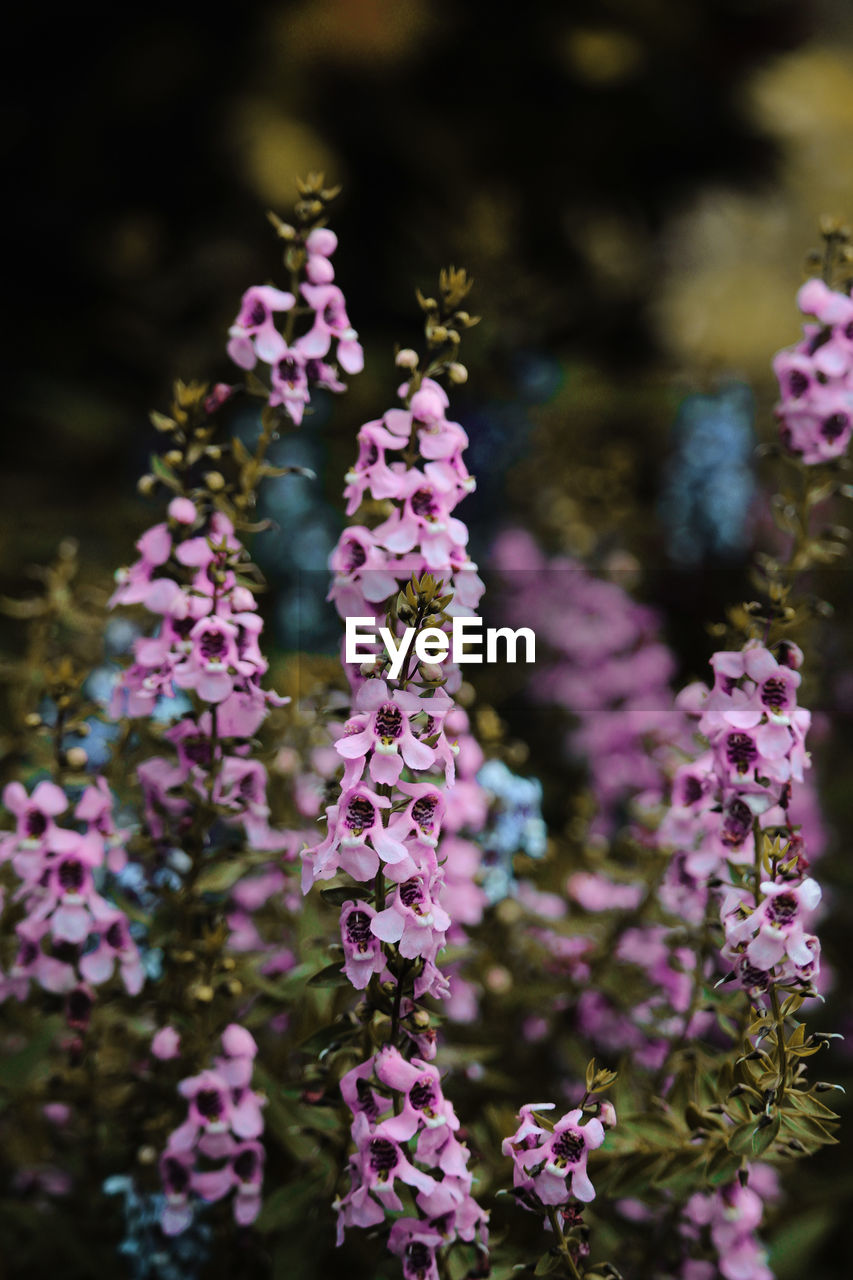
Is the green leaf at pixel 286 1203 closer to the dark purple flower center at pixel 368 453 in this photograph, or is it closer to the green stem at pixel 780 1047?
the green stem at pixel 780 1047

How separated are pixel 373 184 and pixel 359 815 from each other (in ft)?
12.4

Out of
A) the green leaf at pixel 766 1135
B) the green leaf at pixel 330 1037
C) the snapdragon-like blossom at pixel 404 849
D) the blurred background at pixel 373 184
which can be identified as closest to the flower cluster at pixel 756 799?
the green leaf at pixel 766 1135

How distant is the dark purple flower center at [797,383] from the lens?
1547mm

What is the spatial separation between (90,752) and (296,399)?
2.95ft

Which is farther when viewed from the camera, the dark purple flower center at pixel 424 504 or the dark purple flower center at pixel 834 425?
the dark purple flower center at pixel 834 425

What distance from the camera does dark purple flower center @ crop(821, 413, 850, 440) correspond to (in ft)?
5.05

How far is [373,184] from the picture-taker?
4.50 metres

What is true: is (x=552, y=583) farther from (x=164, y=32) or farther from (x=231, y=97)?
(x=164, y=32)

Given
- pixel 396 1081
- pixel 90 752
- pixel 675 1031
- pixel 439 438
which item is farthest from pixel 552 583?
pixel 396 1081

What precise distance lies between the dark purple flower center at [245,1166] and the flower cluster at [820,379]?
1.05 metres

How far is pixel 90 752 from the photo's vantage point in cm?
209

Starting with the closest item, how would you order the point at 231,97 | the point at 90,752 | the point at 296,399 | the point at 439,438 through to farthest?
the point at 439,438, the point at 296,399, the point at 90,752, the point at 231,97

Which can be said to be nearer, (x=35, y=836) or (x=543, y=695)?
(x=35, y=836)
